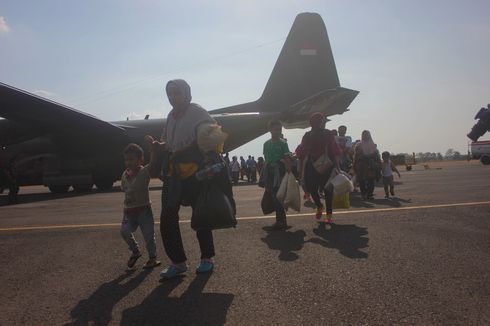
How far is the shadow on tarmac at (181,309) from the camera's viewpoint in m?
2.53

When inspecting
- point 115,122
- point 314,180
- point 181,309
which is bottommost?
point 181,309

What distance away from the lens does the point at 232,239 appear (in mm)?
5105

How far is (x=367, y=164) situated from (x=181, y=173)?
7000mm

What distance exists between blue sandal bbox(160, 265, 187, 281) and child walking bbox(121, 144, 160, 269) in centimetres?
44

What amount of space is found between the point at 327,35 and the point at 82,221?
586 inches

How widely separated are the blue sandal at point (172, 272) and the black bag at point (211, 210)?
1.56 ft

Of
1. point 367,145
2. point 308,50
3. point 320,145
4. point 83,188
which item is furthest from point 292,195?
point 308,50

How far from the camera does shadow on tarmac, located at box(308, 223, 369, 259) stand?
4.21 meters

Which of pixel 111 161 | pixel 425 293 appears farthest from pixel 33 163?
pixel 425 293

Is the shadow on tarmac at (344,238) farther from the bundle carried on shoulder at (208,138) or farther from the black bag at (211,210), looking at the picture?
the bundle carried on shoulder at (208,138)

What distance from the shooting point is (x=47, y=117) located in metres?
13.8

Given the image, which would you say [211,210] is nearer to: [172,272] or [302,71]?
[172,272]

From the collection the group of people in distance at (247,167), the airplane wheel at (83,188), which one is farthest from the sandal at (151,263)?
the group of people in distance at (247,167)

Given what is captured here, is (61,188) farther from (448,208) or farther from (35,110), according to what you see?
(448,208)
